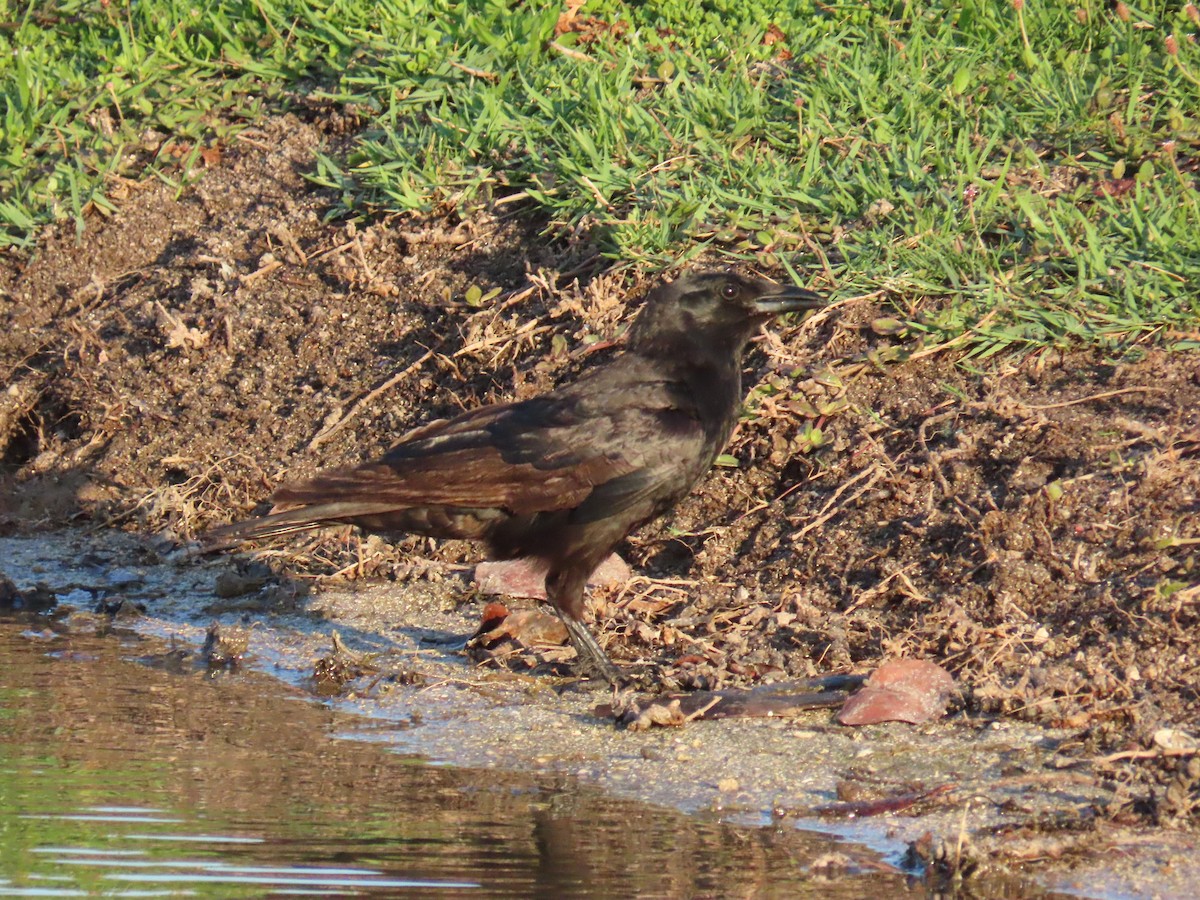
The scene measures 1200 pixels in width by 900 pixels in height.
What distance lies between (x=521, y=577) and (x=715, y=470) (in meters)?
0.81

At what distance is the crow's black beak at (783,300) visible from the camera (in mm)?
5824

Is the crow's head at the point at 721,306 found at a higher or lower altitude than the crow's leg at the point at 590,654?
higher

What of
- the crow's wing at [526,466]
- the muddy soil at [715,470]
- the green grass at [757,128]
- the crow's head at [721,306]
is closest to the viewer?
the muddy soil at [715,470]

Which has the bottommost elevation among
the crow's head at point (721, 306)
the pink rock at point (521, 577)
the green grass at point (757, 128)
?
the pink rock at point (521, 577)

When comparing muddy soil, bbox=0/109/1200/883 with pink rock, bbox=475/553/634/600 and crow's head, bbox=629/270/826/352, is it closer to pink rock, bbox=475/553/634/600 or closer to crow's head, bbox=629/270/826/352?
pink rock, bbox=475/553/634/600

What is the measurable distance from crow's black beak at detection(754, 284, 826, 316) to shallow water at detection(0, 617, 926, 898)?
6.69 ft

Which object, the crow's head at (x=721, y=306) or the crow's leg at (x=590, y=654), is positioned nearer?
the crow's leg at (x=590, y=654)

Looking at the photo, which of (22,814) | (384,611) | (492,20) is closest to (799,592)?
(384,611)

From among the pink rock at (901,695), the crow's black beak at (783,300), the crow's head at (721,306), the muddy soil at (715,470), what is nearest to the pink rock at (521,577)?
the muddy soil at (715,470)

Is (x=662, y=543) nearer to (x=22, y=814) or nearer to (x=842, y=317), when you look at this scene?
(x=842, y=317)

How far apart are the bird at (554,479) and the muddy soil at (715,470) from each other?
386 millimetres

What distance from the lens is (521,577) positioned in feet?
20.0

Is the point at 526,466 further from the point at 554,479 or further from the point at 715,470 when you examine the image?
the point at 715,470

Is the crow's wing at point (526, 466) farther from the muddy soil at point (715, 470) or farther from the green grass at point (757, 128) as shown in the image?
the green grass at point (757, 128)
